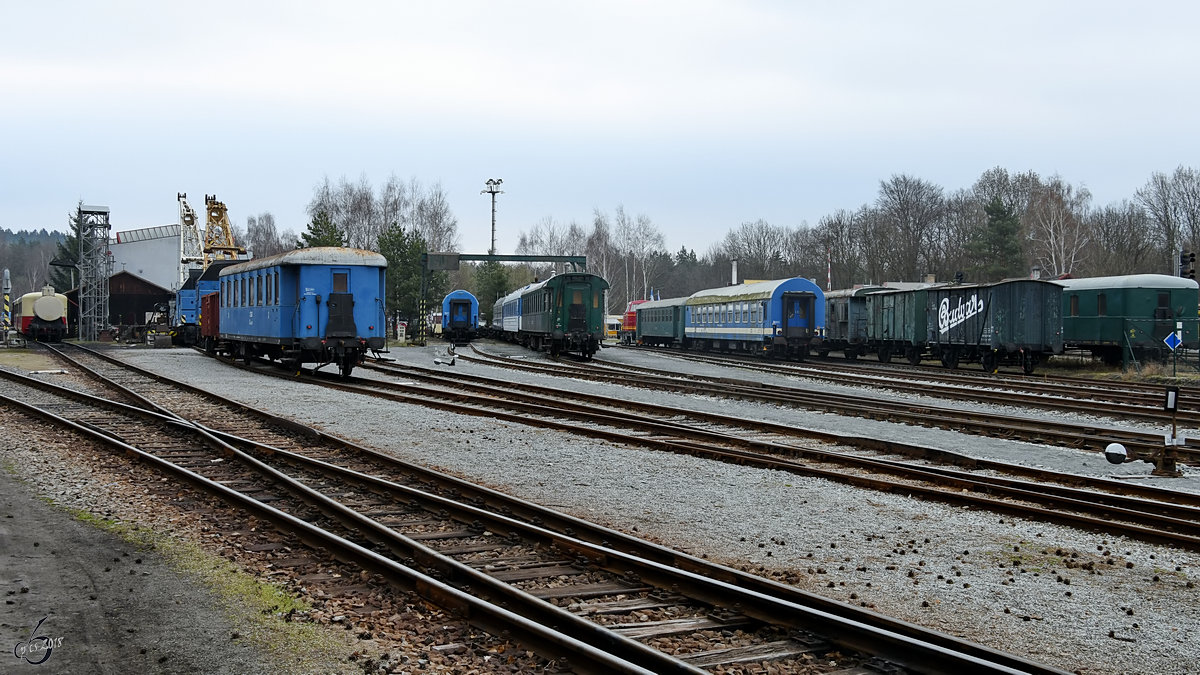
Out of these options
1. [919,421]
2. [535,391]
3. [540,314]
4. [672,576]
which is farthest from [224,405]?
[540,314]

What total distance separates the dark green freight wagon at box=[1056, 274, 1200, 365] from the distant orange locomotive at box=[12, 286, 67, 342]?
51.8 m

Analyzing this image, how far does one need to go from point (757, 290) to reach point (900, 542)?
3420 cm

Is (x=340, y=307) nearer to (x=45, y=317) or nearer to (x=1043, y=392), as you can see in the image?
(x=1043, y=392)

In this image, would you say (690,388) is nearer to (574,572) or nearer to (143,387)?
(143,387)

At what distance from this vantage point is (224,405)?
57.8 ft

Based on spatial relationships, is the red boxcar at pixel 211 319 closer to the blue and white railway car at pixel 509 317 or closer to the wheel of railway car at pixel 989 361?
the blue and white railway car at pixel 509 317

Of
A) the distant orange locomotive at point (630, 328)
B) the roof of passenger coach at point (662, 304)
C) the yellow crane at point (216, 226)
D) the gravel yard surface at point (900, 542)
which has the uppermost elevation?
the yellow crane at point (216, 226)

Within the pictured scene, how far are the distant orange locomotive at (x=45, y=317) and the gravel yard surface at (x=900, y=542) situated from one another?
49.0 m

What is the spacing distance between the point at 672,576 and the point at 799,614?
1008mm

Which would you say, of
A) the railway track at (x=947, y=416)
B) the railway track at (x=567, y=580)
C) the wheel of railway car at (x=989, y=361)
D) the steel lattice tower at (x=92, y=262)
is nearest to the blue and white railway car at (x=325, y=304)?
the railway track at (x=947, y=416)

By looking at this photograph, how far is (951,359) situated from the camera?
33781 mm

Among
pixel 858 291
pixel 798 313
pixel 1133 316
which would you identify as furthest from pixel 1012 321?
pixel 858 291

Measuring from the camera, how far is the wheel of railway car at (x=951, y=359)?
110 ft

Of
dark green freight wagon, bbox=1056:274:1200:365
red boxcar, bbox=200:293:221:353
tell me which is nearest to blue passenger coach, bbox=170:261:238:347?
red boxcar, bbox=200:293:221:353
